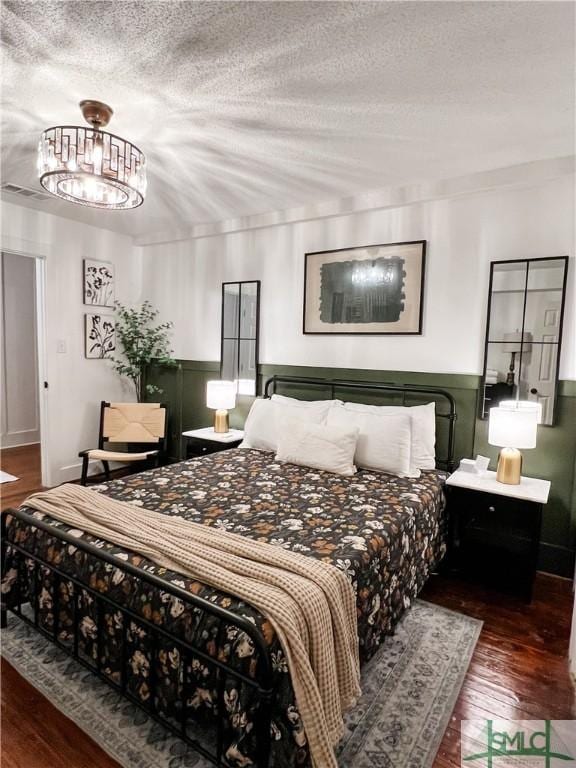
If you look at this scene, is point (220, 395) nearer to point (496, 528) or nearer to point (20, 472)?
point (496, 528)

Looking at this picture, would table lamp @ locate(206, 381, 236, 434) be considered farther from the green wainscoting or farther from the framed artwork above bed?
the framed artwork above bed

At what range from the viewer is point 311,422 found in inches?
120

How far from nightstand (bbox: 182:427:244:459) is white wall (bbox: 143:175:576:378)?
0.80m

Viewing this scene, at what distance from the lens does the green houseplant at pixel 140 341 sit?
451 cm

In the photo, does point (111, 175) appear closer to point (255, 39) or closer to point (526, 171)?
point (255, 39)

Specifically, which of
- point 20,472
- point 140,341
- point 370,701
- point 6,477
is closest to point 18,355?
point 20,472

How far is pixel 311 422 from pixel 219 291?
1862 mm

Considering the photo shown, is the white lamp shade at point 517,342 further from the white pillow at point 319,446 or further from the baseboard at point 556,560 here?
the baseboard at point 556,560

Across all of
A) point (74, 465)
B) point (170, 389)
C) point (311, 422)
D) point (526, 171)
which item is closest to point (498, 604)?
point (311, 422)

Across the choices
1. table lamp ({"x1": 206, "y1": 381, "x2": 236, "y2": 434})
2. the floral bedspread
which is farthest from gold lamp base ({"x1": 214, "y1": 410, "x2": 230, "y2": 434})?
the floral bedspread

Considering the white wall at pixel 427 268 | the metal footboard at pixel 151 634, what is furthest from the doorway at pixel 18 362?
the metal footboard at pixel 151 634

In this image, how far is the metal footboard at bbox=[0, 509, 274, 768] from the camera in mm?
1164

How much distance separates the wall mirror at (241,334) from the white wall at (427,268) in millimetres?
92

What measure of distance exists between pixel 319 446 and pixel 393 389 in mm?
829
